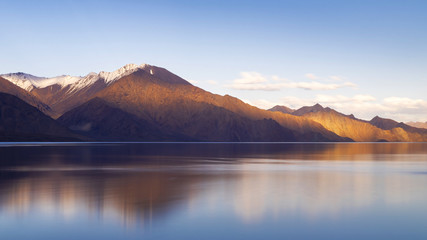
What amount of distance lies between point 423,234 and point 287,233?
16.9ft

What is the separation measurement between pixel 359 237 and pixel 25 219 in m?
13.5

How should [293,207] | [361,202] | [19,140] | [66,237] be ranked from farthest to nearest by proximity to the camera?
[19,140]
[361,202]
[293,207]
[66,237]

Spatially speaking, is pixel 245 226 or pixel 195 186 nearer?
pixel 245 226

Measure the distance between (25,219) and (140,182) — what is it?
14084mm

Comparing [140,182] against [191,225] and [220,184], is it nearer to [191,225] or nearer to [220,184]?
[220,184]

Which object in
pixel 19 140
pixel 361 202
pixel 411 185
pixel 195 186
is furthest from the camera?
pixel 19 140

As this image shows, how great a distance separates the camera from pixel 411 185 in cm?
3309

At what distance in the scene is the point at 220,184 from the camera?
32.1 meters

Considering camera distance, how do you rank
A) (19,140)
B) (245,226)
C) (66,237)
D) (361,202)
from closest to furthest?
1. (66,237)
2. (245,226)
3. (361,202)
4. (19,140)

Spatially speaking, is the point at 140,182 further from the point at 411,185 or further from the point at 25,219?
the point at 411,185

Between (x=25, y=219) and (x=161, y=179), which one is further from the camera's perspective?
(x=161, y=179)

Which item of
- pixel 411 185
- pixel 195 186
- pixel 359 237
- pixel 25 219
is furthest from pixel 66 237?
pixel 411 185

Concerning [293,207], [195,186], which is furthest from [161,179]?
[293,207]

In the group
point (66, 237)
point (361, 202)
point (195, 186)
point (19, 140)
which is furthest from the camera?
point (19, 140)
